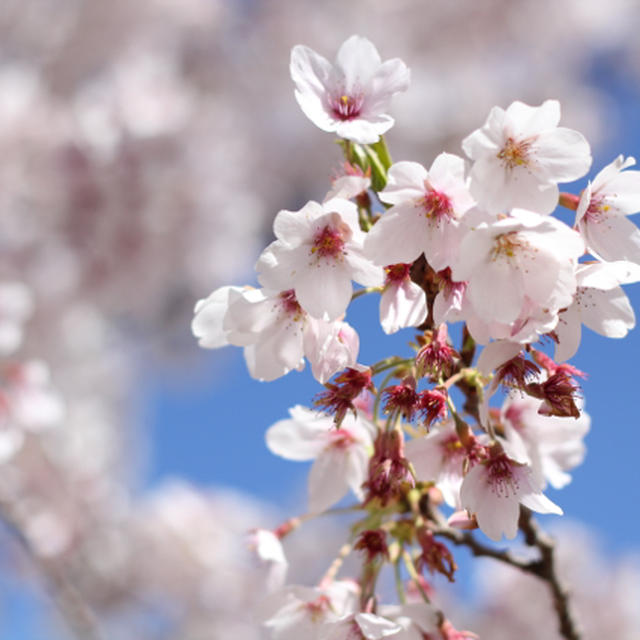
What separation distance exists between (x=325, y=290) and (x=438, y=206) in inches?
8.1

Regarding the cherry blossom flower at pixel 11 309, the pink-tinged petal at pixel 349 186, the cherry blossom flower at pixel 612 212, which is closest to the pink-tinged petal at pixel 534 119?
the cherry blossom flower at pixel 612 212

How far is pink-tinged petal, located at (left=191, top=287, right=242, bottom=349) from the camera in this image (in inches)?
49.4

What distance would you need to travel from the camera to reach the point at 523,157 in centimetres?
103

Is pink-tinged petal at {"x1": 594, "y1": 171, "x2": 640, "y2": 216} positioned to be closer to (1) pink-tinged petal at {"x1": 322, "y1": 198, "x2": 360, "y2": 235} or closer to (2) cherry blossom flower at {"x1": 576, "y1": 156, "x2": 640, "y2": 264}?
(2) cherry blossom flower at {"x1": 576, "y1": 156, "x2": 640, "y2": 264}

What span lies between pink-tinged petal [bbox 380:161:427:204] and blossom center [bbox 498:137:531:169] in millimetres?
114

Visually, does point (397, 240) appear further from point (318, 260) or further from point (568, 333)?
point (568, 333)

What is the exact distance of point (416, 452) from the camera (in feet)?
4.16

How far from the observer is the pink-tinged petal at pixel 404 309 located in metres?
1.10

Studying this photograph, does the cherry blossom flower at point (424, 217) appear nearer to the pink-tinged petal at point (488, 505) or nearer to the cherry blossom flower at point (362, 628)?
the pink-tinged petal at point (488, 505)

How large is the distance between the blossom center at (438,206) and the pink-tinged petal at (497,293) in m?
0.10

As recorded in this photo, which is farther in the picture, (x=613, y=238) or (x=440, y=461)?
(x=440, y=461)

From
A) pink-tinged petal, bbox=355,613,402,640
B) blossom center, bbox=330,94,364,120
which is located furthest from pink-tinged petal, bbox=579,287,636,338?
pink-tinged petal, bbox=355,613,402,640

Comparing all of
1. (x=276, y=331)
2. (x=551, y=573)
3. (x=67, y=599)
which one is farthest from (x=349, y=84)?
(x=67, y=599)

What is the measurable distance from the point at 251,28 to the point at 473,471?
316 inches
